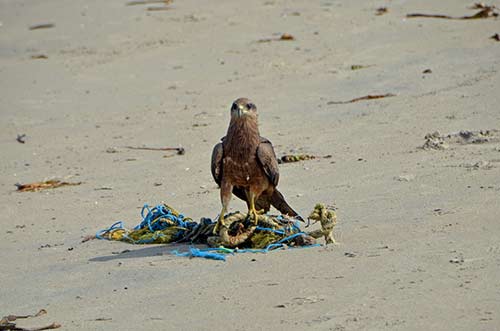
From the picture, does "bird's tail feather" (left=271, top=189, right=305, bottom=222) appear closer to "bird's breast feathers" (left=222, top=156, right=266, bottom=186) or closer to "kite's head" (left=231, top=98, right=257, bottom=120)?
"bird's breast feathers" (left=222, top=156, right=266, bottom=186)

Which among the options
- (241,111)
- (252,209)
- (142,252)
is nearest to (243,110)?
(241,111)

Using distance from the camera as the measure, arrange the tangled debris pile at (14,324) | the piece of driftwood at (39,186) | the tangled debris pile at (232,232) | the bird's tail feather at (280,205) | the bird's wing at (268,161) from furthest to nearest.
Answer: the piece of driftwood at (39,186) → the bird's tail feather at (280,205) → the bird's wing at (268,161) → the tangled debris pile at (232,232) → the tangled debris pile at (14,324)

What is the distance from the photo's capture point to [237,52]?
13.2m

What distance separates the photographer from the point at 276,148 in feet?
31.0

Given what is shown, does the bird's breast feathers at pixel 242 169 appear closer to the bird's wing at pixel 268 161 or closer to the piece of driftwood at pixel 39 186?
the bird's wing at pixel 268 161

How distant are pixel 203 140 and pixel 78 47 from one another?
4.79m

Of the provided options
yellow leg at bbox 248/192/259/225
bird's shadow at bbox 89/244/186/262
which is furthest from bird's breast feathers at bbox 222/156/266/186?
bird's shadow at bbox 89/244/186/262

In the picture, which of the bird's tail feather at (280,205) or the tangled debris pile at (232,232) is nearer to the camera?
the tangled debris pile at (232,232)

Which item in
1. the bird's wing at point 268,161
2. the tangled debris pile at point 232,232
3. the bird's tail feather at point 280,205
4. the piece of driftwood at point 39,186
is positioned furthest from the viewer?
the piece of driftwood at point 39,186

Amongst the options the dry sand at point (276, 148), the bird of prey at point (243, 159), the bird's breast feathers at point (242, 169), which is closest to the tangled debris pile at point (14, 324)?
the dry sand at point (276, 148)

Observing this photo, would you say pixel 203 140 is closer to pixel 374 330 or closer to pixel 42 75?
pixel 42 75

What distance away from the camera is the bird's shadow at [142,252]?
6520 millimetres

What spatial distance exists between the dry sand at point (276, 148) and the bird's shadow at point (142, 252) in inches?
1.2

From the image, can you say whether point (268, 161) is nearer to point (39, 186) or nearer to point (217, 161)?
point (217, 161)
